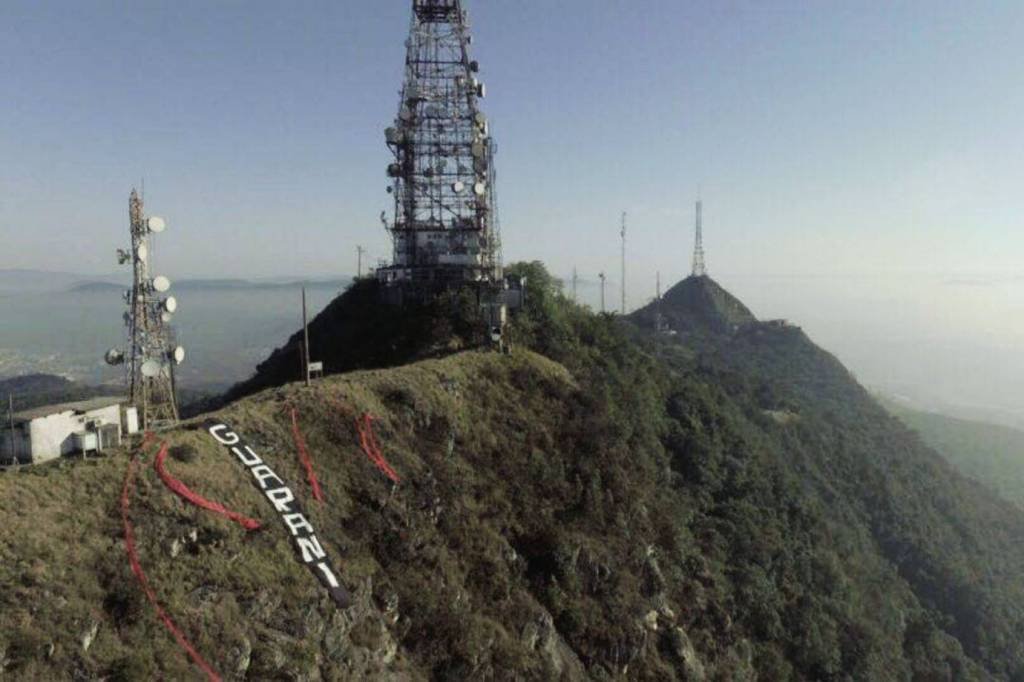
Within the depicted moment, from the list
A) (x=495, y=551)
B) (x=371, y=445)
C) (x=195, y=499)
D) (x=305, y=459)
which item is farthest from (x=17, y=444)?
(x=495, y=551)

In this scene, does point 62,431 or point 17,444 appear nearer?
point 17,444

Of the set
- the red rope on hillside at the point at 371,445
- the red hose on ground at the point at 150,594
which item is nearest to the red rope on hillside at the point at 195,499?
the red hose on ground at the point at 150,594

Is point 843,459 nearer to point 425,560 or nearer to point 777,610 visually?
point 777,610

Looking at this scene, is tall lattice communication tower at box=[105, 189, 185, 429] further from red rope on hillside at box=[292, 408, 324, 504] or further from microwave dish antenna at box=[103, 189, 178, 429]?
red rope on hillside at box=[292, 408, 324, 504]

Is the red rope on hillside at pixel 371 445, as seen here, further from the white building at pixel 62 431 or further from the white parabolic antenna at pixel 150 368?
the white building at pixel 62 431

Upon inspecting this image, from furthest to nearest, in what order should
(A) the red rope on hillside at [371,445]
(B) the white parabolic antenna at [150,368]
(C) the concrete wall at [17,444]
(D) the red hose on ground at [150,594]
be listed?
(A) the red rope on hillside at [371,445]
(B) the white parabolic antenna at [150,368]
(C) the concrete wall at [17,444]
(D) the red hose on ground at [150,594]

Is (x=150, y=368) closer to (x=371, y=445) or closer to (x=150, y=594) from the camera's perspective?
(x=371, y=445)

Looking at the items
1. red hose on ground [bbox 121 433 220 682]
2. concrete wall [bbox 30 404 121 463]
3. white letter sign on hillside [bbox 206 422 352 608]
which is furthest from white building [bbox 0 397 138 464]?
red hose on ground [bbox 121 433 220 682]
